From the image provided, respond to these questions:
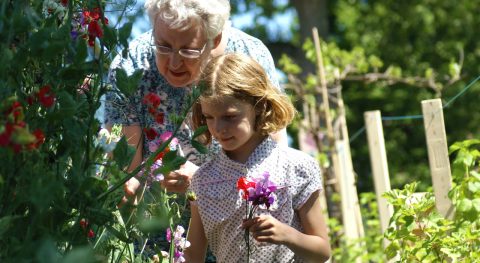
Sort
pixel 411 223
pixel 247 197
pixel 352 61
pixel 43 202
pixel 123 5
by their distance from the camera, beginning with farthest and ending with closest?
pixel 352 61 < pixel 411 223 < pixel 247 197 < pixel 123 5 < pixel 43 202

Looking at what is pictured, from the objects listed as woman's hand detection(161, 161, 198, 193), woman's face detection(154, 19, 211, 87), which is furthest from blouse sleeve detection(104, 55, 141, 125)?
woman's hand detection(161, 161, 198, 193)

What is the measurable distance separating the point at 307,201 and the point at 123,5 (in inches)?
34.9

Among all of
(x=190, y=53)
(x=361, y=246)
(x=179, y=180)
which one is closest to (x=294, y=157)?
(x=179, y=180)

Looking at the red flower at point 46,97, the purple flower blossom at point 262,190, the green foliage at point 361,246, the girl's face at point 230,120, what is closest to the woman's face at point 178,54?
the girl's face at point 230,120

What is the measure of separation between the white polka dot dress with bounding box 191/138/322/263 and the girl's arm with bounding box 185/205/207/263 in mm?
38

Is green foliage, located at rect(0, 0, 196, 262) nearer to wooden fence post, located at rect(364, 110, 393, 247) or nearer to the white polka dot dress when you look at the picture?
the white polka dot dress

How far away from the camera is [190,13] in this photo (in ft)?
10.9

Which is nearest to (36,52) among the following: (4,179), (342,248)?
(4,179)

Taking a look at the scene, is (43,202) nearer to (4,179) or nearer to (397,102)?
(4,179)

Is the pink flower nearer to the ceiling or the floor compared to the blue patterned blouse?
nearer to the floor

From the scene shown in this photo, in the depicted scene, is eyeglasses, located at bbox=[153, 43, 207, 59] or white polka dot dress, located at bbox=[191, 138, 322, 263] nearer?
white polka dot dress, located at bbox=[191, 138, 322, 263]

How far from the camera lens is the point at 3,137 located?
1.60 metres

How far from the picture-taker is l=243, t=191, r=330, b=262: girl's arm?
2836mm

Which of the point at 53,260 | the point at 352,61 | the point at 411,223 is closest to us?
the point at 53,260
